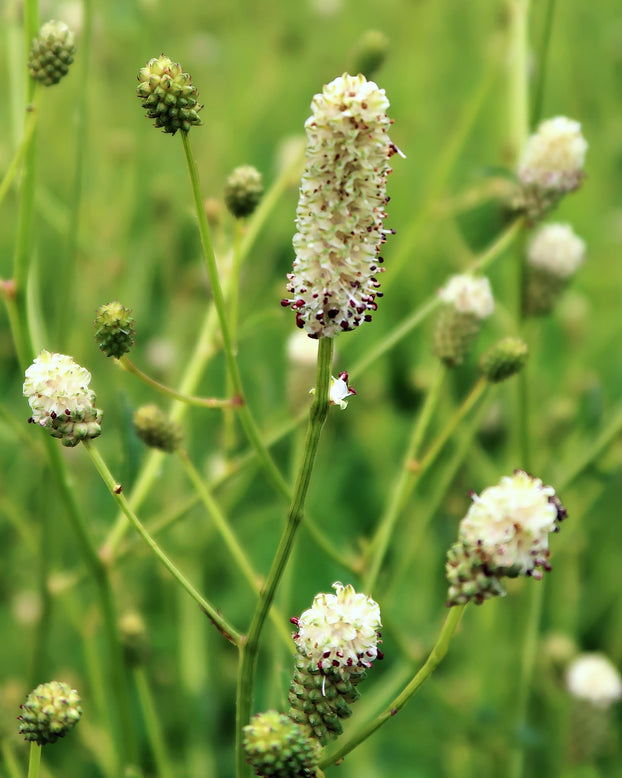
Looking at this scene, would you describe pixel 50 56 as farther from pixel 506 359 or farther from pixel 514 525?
pixel 514 525

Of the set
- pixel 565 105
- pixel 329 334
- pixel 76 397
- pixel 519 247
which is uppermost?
pixel 565 105

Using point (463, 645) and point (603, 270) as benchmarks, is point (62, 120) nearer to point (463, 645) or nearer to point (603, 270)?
point (603, 270)

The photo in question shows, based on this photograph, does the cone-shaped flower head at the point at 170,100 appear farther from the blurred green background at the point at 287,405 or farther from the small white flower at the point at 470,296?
the small white flower at the point at 470,296

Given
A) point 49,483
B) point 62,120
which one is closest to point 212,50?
point 62,120

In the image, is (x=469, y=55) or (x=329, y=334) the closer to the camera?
(x=329, y=334)

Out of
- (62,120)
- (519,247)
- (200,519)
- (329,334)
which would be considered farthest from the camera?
(62,120)

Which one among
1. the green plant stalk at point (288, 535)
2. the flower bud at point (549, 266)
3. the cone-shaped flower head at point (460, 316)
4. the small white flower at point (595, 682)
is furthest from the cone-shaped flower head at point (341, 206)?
the small white flower at point (595, 682)

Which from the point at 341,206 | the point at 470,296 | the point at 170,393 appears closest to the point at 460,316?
the point at 470,296

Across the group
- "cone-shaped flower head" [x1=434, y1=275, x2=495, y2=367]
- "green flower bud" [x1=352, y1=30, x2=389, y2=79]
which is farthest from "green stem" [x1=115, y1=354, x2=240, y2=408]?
"green flower bud" [x1=352, y1=30, x2=389, y2=79]
